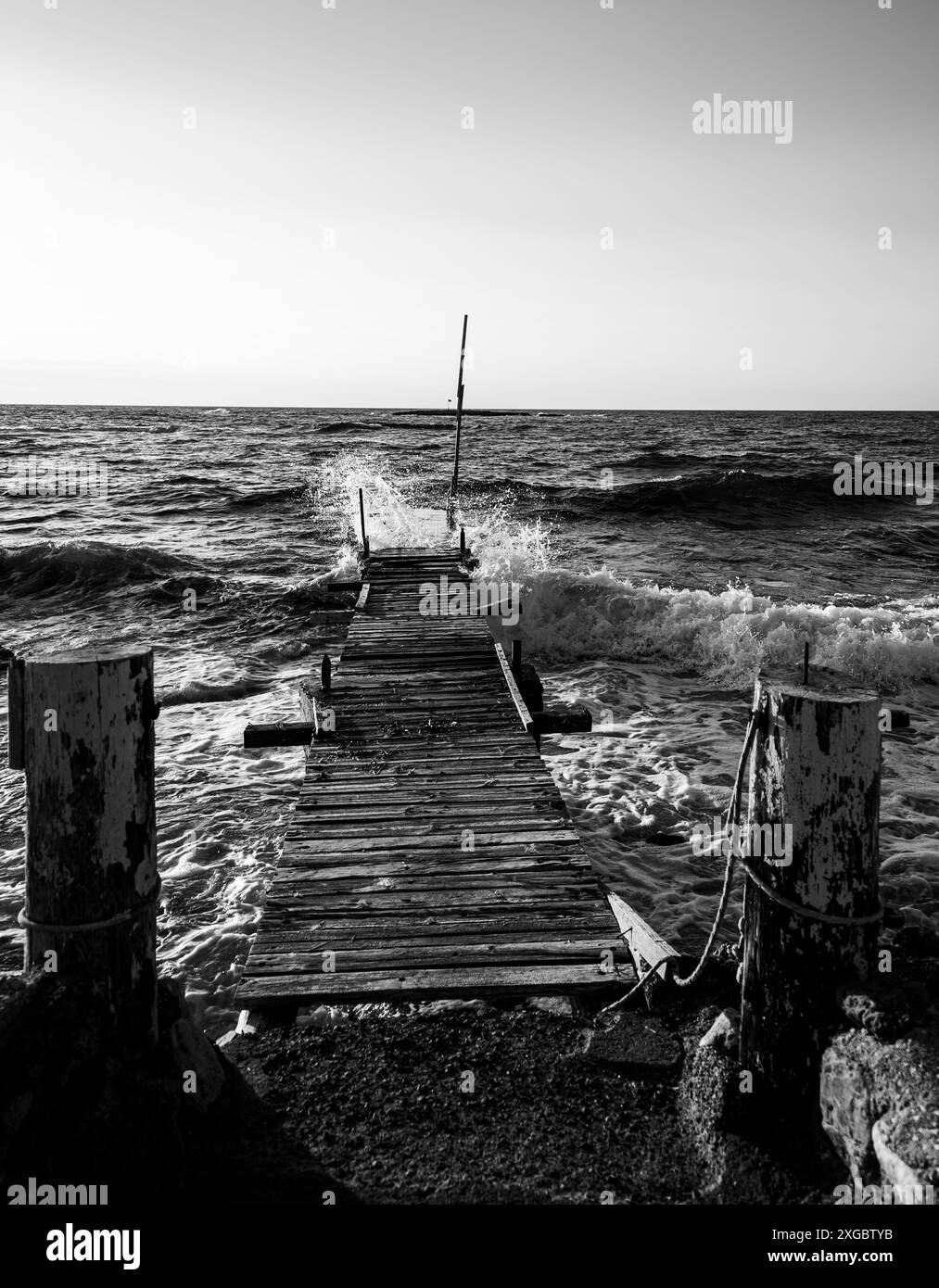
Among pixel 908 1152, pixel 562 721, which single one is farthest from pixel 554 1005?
pixel 562 721

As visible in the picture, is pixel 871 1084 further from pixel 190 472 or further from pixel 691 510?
pixel 190 472

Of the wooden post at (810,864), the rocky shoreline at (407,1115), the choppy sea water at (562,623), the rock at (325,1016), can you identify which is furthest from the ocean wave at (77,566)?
the wooden post at (810,864)

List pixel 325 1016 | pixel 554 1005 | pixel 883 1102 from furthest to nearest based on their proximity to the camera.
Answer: pixel 325 1016, pixel 554 1005, pixel 883 1102

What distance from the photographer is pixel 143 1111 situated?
2.98 m

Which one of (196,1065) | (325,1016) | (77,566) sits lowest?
(325,1016)

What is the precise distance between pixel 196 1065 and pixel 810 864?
102 inches

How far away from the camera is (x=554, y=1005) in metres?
4.20

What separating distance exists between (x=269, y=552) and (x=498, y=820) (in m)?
17.8

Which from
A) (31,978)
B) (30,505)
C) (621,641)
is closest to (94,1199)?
(31,978)

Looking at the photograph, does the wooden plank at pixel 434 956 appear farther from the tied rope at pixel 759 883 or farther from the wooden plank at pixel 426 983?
the tied rope at pixel 759 883

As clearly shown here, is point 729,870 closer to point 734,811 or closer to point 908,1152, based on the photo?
point 734,811

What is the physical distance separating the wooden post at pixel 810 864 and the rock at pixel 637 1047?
53 centimetres

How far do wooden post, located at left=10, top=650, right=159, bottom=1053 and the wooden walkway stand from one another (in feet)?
4.12

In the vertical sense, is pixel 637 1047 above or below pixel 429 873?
below
